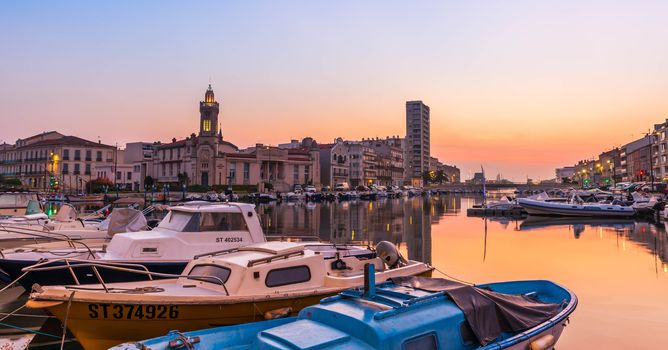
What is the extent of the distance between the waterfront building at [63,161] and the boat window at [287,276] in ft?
343

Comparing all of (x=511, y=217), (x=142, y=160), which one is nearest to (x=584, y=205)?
(x=511, y=217)

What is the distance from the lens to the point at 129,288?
1058 cm

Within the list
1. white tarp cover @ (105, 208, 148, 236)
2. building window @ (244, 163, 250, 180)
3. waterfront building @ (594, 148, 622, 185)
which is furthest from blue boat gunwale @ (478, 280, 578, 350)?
waterfront building @ (594, 148, 622, 185)

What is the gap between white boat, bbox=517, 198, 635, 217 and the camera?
5247 cm

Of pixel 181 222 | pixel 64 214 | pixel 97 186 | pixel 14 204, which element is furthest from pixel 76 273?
pixel 97 186

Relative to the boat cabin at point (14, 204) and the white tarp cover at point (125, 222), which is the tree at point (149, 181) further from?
the white tarp cover at point (125, 222)

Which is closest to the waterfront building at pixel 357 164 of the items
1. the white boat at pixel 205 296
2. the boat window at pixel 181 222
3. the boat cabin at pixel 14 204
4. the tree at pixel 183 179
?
the tree at pixel 183 179

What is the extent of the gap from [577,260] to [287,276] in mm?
20096

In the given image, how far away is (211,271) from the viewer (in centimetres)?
1097

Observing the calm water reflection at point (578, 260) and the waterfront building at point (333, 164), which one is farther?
the waterfront building at point (333, 164)

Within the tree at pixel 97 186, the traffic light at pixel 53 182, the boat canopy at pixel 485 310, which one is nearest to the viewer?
the boat canopy at pixel 485 310

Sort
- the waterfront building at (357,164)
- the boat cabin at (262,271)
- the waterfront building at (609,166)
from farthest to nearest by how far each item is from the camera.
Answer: the waterfront building at (609,166) → the waterfront building at (357,164) → the boat cabin at (262,271)

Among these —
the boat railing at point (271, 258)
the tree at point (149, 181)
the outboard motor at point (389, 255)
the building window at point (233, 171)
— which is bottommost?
the outboard motor at point (389, 255)

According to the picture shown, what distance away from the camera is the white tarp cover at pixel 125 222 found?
19.8 meters
